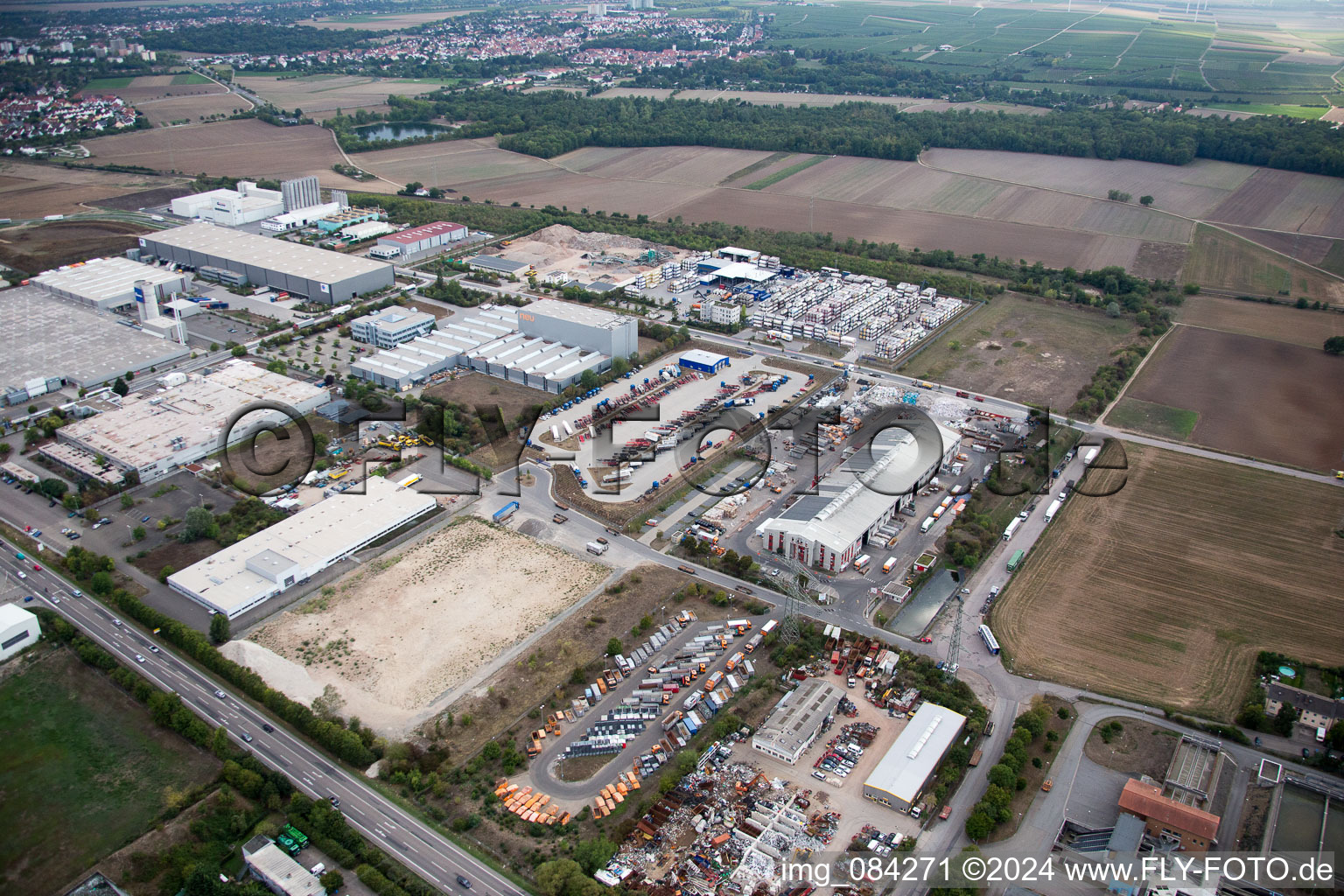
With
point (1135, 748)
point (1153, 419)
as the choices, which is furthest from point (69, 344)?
point (1153, 419)

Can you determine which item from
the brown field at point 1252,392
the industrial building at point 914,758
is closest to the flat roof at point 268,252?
the industrial building at point 914,758

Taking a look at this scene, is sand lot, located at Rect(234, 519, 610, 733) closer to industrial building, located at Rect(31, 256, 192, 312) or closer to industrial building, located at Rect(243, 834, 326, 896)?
industrial building, located at Rect(243, 834, 326, 896)

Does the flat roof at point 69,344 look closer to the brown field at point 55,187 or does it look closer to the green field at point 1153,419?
the brown field at point 55,187

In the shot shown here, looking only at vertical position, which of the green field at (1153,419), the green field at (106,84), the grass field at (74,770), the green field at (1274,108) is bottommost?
the grass field at (74,770)

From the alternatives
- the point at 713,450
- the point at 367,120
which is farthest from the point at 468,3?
the point at 713,450

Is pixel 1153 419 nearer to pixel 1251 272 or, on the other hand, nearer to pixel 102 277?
pixel 1251 272

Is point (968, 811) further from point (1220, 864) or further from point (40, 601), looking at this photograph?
point (40, 601)
